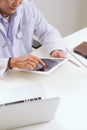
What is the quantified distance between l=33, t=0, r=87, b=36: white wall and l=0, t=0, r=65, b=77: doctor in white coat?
933mm

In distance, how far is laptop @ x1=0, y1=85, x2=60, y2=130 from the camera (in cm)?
86

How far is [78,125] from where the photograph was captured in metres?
0.98

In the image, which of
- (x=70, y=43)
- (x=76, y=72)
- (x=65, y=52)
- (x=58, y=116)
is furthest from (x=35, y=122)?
(x=70, y=43)

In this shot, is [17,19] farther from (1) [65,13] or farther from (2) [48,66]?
(1) [65,13]

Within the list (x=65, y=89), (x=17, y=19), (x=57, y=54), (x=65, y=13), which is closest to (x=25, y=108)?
(x=65, y=89)

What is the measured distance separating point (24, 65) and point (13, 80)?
85 mm

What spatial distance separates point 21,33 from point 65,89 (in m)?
0.52

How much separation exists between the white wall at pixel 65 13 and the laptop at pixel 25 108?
1571 millimetres

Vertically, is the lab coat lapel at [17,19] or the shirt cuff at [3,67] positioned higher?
the lab coat lapel at [17,19]

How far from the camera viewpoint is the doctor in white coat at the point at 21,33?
1.30 meters

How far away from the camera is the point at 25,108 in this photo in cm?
87

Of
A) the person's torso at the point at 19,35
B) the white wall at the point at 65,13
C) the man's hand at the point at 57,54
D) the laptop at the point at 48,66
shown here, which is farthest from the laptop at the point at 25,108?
the white wall at the point at 65,13

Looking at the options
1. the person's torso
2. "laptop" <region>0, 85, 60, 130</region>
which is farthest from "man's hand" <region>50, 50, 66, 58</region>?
"laptop" <region>0, 85, 60, 130</region>

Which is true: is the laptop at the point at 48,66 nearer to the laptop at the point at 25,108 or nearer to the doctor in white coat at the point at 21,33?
the doctor in white coat at the point at 21,33
